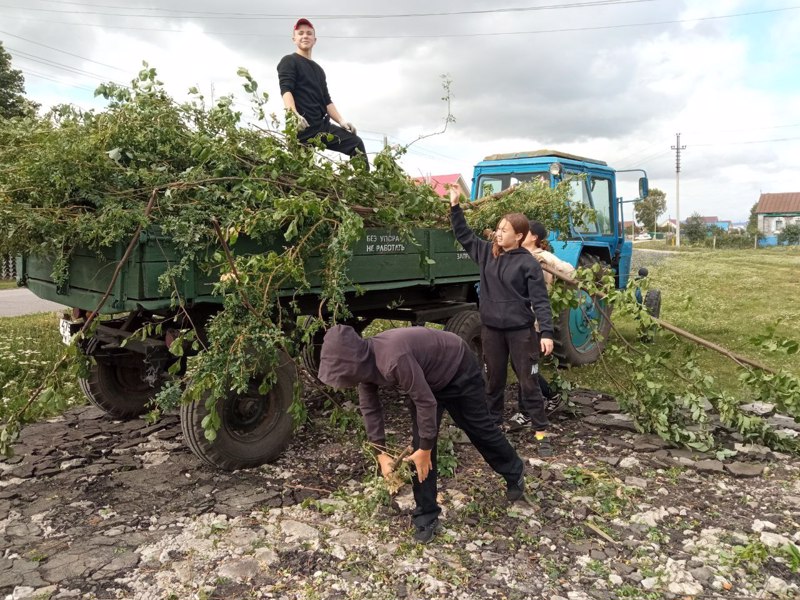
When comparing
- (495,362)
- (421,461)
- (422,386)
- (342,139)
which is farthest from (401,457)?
(342,139)

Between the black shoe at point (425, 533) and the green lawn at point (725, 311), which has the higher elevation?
the green lawn at point (725, 311)

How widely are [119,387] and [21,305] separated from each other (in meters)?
8.98

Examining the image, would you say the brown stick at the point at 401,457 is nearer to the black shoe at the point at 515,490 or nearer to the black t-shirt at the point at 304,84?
the black shoe at the point at 515,490

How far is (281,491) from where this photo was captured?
13.0ft

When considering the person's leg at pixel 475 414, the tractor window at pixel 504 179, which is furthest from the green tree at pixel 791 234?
the person's leg at pixel 475 414

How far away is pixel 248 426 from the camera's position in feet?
14.1

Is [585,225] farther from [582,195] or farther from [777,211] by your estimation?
[777,211]

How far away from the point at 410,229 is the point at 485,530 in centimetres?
224

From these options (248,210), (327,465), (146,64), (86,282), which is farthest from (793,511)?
(146,64)

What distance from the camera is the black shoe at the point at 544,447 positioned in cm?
455

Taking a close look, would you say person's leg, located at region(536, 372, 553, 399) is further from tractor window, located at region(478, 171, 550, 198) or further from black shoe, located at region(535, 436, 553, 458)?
tractor window, located at region(478, 171, 550, 198)

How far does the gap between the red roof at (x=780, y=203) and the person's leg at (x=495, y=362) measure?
254 ft

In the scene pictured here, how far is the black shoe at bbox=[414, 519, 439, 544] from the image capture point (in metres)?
3.31

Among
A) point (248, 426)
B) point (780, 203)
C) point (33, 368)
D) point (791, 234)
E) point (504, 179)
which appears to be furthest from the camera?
point (780, 203)
